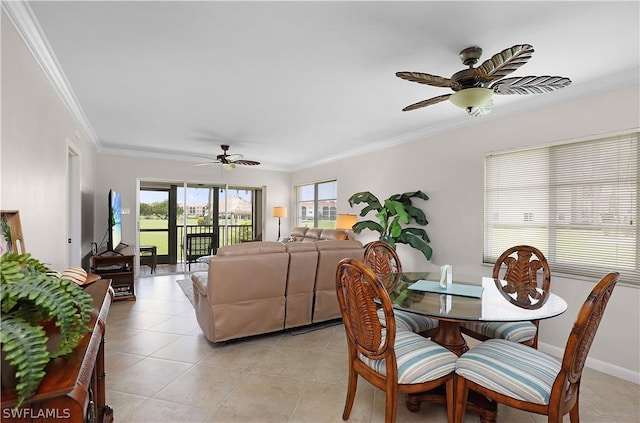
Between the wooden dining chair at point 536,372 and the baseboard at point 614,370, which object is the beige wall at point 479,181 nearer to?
the baseboard at point 614,370

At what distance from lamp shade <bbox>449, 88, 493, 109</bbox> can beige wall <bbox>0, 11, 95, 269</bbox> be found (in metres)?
2.75

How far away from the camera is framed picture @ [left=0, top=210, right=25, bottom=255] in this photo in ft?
5.32

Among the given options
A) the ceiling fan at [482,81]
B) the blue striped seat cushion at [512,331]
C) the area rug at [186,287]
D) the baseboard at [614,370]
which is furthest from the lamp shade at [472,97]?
the area rug at [186,287]

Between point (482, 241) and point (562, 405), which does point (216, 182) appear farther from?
point (562, 405)

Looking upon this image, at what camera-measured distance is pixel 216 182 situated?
7.25 metres

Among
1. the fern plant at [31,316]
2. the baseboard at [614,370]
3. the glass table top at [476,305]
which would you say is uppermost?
the fern plant at [31,316]

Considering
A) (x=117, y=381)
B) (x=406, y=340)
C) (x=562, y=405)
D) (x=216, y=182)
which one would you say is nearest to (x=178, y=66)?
(x=117, y=381)

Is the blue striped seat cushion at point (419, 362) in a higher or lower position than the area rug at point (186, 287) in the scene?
higher

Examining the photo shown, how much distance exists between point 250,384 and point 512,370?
1.77m

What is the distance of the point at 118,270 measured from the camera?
182 inches

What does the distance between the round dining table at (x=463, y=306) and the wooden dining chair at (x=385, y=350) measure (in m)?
0.22

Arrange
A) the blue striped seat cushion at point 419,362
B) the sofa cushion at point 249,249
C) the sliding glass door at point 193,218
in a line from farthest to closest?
the sliding glass door at point 193,218 < the sofa cushion at point 249,249 < the blue striped seat cushion at point 419,362

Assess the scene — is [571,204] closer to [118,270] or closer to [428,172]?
[428,172]

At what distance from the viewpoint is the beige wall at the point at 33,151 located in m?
1.84
